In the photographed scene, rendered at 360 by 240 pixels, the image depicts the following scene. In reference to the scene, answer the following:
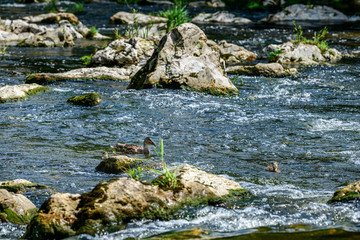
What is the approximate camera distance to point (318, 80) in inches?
660

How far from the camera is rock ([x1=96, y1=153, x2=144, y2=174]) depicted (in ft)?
26.3

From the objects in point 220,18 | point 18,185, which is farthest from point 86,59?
point 220,18

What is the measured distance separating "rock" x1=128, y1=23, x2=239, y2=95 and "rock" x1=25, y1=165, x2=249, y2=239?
8.30 meters

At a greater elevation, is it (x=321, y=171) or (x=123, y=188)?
(x=123, y=188)

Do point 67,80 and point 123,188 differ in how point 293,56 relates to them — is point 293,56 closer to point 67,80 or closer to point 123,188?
point 67,80

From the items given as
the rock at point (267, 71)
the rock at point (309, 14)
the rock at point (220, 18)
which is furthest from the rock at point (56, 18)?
the rock at point (267, 71)

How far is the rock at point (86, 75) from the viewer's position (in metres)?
16.2

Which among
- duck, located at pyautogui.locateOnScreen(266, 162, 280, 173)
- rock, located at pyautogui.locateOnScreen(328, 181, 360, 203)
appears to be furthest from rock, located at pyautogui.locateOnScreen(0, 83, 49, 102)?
rock, located at pyautogui.locateOnScreen(328, 181, 360, 203)

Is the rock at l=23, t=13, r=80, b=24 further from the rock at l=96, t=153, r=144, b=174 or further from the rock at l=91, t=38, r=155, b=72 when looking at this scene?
the rock at l=96, t=153, r=144, b=174

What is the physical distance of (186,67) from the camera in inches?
588

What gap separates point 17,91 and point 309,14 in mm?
27856

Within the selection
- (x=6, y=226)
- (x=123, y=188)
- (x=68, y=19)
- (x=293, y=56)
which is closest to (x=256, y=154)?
(x=123, y=188)

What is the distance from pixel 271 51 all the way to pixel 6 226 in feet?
56.6

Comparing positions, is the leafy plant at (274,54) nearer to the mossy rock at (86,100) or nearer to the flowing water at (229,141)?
the flowing water at (229,141)
